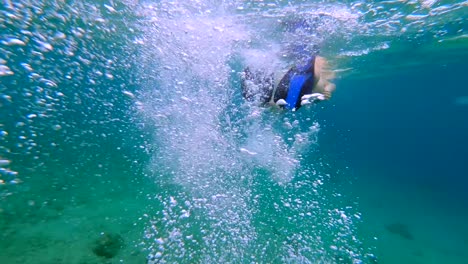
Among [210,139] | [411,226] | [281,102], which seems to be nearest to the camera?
[281,102]

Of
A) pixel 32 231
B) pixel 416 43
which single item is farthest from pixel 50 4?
pixel 416 43

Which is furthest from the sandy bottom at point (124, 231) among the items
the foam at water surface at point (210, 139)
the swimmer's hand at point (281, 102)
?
the swimmer's hand at point (281, 102)

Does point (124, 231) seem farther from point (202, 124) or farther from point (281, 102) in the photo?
point (281, 102)

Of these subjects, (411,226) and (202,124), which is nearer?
(202,124)

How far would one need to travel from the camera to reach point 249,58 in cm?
1234

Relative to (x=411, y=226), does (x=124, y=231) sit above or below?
below

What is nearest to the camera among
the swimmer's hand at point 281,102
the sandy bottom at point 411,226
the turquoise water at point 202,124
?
the swimmer's hand at point 281,102

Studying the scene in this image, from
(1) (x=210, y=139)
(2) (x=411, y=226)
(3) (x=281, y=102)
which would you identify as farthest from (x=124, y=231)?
(2) (x=411, y=226)

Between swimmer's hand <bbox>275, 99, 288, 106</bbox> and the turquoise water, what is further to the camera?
the turquoise water

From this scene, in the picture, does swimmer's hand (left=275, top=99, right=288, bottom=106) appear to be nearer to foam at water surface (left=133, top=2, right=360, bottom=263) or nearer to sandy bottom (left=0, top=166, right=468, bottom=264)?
foam at water surface (left=133, top=2, right=360, bottom=263)

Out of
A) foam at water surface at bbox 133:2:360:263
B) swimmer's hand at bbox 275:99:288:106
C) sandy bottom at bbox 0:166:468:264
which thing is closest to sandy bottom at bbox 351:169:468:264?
sandy bottom at bbox 0:166:468:264

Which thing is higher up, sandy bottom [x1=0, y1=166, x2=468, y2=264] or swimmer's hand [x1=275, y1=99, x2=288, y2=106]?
swimmer's hand [x1=275, y1=99, x2=288, y2=106]

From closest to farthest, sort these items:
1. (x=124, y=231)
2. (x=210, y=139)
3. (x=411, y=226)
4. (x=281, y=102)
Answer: (x=281, y=102) → (x=210, y=139) → (x=124, y=231) → (x=411, y=226)

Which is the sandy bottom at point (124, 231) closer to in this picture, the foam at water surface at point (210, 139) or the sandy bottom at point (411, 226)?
the sandy bottom at point (411, 226)
